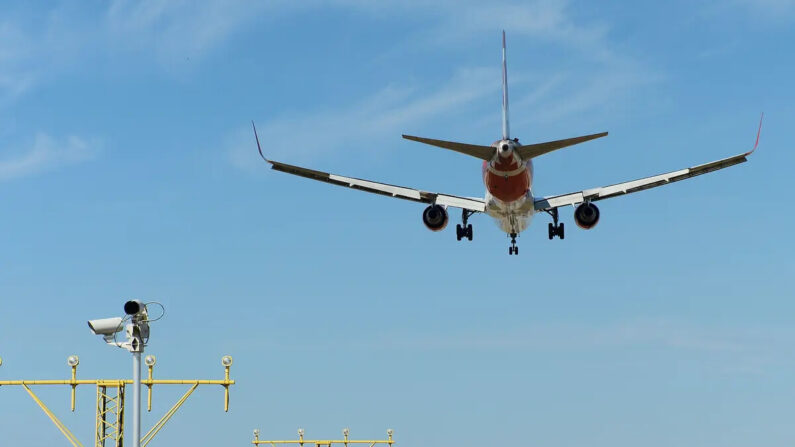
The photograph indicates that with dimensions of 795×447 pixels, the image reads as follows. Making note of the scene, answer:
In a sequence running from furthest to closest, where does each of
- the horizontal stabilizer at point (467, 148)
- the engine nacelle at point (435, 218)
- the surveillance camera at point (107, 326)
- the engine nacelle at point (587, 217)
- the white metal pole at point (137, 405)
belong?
→ 1. the engine nacelle at point (435, 218)
2. the engine nacelle at point (587, 217)
3. the horizontal stabilizer at point (467, 148)
4. the surveillance camera at point (107, 326)
5. the white metal pole at point (137, 405)

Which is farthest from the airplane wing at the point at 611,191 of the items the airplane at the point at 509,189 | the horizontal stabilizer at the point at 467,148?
the horizontal stabilizer at the point at 467,148

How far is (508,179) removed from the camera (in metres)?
65.9

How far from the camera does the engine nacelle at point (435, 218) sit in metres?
73.8

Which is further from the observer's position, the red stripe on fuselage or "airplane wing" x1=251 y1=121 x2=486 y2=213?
"airplane wing" x1=251 y1=121 x2=486 y2=213

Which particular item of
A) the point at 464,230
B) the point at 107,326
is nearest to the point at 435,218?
the point at 464,230

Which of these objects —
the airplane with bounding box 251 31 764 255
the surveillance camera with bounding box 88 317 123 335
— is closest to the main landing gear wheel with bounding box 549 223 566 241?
the airplane with bounding box 251 31 764 255

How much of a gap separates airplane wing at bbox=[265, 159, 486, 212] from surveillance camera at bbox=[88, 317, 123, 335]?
34215 millimetres

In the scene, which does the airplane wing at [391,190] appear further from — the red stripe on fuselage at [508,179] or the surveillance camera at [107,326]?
the surveillance camera at [107,326]

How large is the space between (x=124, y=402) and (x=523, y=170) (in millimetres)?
30195

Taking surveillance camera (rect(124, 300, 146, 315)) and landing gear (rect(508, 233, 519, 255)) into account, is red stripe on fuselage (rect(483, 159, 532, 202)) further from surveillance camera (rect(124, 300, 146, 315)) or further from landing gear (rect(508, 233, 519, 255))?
surveillance camera (rect(124, 300, 146, 315))

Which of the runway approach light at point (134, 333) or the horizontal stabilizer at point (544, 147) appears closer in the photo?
the runway approach light at point (134, 333)

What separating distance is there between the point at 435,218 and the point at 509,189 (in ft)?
27.6

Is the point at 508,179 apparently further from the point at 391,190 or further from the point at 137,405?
the point at 137,405

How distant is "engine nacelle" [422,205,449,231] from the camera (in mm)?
73812
